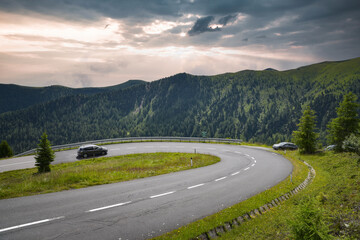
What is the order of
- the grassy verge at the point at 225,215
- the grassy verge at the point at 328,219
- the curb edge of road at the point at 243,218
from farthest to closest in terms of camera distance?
the curb edge of road at the point at 243,218 → the grassy verge at the point at 225,215 → the grassy verge at the point at 328,219

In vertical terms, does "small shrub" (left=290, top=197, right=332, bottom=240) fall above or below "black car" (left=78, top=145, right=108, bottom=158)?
above

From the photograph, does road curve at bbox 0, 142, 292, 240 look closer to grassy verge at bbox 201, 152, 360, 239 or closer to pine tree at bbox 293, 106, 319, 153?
grassy verge at bbox 201, 152, 360, 239

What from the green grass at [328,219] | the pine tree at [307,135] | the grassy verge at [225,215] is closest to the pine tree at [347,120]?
the pine tree at [307,135]

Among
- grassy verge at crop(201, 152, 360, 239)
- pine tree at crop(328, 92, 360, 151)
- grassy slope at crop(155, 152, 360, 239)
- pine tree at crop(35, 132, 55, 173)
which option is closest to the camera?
grassy verge at crop(201, 152, 360, 239)

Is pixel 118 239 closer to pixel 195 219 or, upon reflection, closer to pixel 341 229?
pixel 195 219

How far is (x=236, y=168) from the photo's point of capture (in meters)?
21.3

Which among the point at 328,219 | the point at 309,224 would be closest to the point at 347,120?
the point at 328,219

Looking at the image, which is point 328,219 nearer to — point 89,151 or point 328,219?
point 328,219

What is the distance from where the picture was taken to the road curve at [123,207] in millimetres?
8064

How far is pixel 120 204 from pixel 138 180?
16.7ft

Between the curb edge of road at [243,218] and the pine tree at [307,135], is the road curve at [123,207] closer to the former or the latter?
the curb edge of road at [243,218]

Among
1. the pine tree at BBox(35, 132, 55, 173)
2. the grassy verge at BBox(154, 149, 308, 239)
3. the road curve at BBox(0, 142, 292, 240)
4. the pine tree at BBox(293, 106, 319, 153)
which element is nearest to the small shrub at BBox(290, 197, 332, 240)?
the grassy verge at BBox(154, 149, 308, 239)

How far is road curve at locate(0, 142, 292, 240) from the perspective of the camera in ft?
26.5

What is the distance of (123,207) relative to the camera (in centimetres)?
1034
